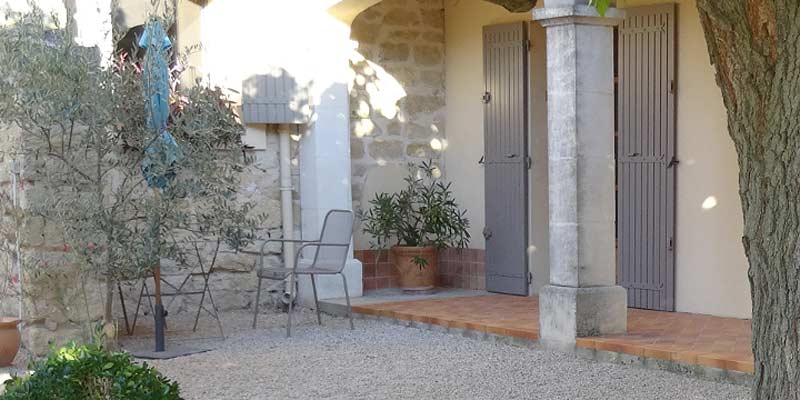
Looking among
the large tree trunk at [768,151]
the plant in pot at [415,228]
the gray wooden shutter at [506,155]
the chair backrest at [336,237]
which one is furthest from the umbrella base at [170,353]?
the large tree trunk at [768,151]

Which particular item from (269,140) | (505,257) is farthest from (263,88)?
(505,257)

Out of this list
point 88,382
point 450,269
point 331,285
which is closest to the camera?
point 88,382

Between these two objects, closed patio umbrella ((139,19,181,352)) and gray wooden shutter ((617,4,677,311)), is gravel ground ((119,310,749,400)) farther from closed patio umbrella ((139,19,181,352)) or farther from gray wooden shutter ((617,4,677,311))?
gray wooden shutter ((617,4,677,311))

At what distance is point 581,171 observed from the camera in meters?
5.76

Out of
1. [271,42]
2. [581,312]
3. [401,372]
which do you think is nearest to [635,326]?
[581,312]

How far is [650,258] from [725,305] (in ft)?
1.90

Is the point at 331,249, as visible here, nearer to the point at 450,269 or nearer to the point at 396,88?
the point at 450,269

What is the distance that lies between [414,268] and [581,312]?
256 cm

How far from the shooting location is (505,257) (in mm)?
8047

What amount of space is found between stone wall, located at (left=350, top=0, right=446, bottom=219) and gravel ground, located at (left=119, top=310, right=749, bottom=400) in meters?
1.92

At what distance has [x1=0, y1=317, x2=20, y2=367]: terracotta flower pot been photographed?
5828 mm

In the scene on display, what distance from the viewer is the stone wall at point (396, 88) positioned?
8.40 m

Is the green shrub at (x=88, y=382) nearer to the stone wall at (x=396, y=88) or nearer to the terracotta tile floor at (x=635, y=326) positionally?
the terracotta tile floor at (x=635, y=326)

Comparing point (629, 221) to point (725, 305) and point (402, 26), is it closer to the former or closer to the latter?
point (725, 305)
